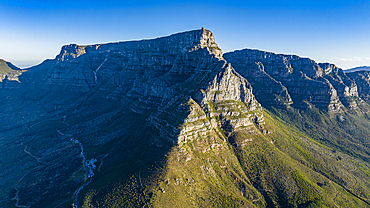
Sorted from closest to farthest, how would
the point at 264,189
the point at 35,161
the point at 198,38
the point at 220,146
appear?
the point at 264,189 < the point at 220,146 < the point at 35,161 < the point at 198,38

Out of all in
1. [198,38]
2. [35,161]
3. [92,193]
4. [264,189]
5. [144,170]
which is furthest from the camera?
[198,38]

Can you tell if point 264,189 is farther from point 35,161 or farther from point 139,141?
point 35,161

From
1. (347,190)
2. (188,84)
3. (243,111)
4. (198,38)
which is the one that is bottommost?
(347,190)

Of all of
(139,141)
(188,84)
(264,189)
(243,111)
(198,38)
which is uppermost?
(198,38)

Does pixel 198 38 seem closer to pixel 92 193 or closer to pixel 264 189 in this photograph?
pixel 264 189

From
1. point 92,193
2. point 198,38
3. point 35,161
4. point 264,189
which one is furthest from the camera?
point 198,38

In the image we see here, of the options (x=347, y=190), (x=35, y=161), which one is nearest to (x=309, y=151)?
(x=347, y=190)

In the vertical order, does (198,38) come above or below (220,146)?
above

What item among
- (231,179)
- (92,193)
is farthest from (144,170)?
(231,179)

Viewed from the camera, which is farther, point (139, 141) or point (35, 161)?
point (35, 161)
